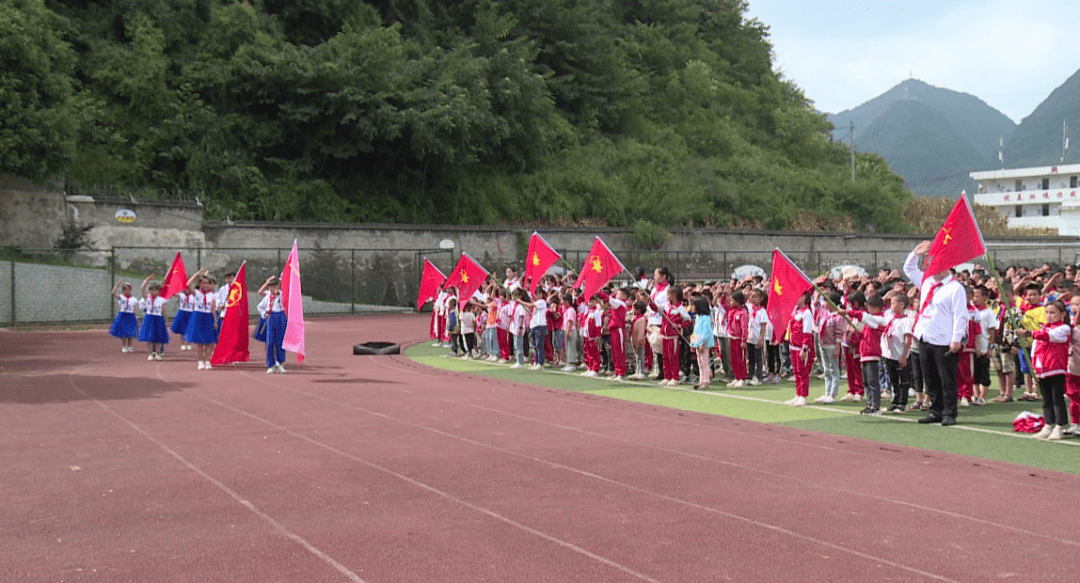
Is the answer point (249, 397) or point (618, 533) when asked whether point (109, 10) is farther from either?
point (618, 533)

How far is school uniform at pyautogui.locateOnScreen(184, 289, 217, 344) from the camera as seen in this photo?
1917 cm

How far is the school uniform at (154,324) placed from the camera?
2070 cm

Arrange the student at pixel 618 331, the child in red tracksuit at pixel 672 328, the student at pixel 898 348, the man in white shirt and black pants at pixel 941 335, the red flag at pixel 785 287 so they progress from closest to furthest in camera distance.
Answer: the man in white shirt and black pants at pixel 941 335
the student at pixel 898 348
the red flag at pixel 785 287
the child in red tracksuit at pixel 672 328
the student at pixel 618 331

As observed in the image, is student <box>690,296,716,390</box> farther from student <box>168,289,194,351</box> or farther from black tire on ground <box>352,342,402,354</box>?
student <box>168,289,194,351</box>

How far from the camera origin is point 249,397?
14.1m

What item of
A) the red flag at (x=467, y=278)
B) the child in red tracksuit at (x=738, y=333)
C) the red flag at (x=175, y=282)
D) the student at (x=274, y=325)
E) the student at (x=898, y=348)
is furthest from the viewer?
the red flag at (x=175, y=282)

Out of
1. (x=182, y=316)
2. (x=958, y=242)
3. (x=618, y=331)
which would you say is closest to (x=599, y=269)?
(x=618, y=331)

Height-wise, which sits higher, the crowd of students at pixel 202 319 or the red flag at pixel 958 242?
the red flag at pixel 958 242

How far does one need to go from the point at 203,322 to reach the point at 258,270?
17.8 metres

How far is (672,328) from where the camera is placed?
52.8ft

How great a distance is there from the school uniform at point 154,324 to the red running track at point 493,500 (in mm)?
7623

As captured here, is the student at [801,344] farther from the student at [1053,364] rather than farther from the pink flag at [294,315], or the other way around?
the pink flag at [294,315]

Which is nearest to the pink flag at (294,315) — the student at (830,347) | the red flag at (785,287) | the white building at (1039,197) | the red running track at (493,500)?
the red running track at (493,500)

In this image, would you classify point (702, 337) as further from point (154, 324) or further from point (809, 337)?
point (154, 324)
